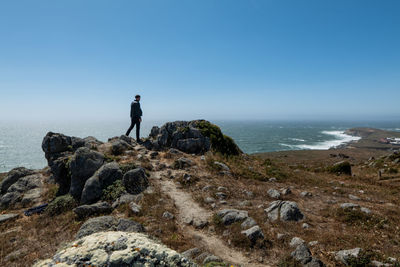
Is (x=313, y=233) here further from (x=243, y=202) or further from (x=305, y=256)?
(x=243, y=202)

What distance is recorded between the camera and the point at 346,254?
6.40 m

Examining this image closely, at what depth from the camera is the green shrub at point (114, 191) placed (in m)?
12.4

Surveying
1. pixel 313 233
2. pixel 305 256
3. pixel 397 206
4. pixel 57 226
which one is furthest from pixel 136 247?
pixel 397 206

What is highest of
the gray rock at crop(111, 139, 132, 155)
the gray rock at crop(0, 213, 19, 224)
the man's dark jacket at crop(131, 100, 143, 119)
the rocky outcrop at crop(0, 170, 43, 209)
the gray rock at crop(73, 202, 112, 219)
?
the man's dark jacket at crop(131, 100, 143, 119)

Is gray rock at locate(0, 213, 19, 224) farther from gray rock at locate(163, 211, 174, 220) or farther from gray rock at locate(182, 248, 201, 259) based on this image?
gray rock at locate(182, 248, 201, 259)

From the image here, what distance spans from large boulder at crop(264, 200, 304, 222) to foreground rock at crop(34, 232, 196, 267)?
276 inches

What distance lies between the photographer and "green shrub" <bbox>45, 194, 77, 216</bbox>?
40.1 feet

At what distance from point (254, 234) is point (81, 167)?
544 inches

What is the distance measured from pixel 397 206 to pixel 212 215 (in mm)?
11912

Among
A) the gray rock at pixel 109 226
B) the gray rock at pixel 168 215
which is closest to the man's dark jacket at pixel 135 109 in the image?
the gray rock at pixel 168 215

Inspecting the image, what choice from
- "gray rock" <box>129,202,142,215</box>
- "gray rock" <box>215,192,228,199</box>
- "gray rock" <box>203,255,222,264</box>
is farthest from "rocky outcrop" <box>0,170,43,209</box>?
"gray rock" <box>203,255,222,264</box>

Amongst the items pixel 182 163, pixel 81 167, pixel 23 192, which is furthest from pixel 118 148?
pixel 23 192

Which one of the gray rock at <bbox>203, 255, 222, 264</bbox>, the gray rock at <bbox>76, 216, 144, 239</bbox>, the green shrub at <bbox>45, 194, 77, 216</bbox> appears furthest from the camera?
the green shrub at <bbox>45, 194, 77, 216</bbox>

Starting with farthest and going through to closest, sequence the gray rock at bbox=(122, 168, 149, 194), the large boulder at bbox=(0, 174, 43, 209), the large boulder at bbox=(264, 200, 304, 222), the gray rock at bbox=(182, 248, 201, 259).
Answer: the large boulder at bbox=(0, 174, 43, 209) < the gray rock at bbox=(122, 168, 149, 194) < the large boulder at bbox=(264, 200, 304, 222) < the gray rock at bbox=(182, 248, 201, 259)
